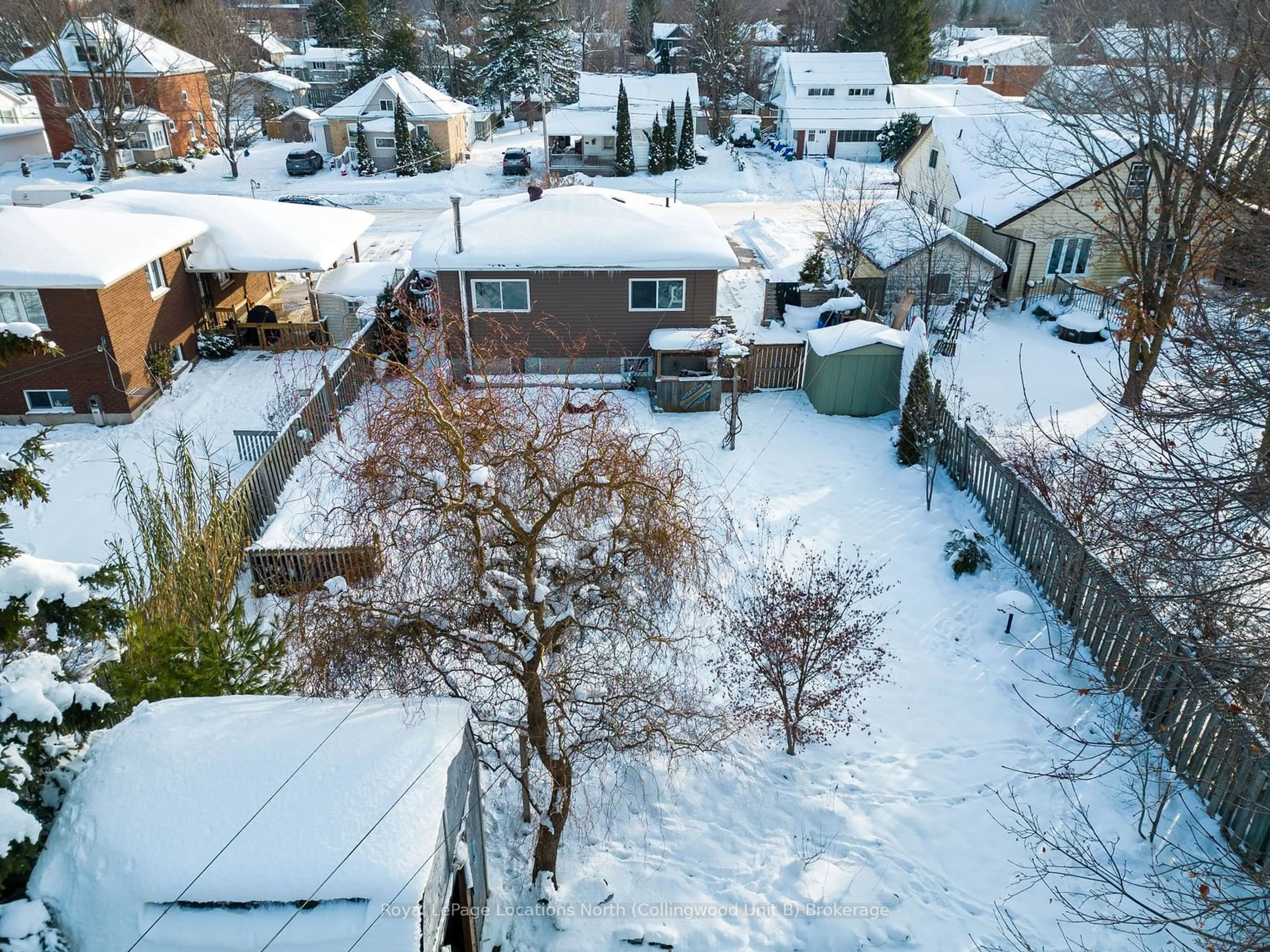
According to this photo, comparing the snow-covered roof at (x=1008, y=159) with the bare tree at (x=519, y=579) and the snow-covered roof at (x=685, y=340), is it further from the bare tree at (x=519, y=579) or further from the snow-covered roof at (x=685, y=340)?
the bare tree at (x=519, y=579)

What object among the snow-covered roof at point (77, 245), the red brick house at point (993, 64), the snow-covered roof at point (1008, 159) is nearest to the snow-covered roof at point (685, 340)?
the snow-covered roof at point (1008, 159)

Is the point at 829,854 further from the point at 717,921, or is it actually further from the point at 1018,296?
the point at 1018,296

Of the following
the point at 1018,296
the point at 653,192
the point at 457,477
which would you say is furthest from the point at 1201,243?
the point at 653,192

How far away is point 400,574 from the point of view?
7867 mm

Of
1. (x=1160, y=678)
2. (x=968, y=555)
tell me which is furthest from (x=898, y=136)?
(x=1160, y=678)

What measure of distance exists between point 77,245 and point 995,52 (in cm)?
6881

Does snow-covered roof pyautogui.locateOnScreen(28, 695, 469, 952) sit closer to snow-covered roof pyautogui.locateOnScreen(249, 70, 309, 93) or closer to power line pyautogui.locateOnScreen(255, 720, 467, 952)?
power line pyautogui.locateOnScreen(255, 720, 467, 952)

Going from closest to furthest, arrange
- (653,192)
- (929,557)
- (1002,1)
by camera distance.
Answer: (929,557) → (653,192) → (1002,1)

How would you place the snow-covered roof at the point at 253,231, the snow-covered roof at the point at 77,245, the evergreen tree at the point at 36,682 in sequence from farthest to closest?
the snow-covered roof at the point at 253,231 < the snow-covered roof at the point at 77,245 < the evergreen tree at the point at 36,682

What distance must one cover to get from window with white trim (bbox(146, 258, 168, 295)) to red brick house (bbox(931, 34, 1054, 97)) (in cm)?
5516

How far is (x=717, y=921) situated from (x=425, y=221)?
33692mm

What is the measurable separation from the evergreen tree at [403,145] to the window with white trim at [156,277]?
26193mm

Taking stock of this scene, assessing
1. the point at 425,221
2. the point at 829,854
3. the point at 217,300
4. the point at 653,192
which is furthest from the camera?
the point at 653,192

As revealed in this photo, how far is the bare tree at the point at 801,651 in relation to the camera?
30.9ft
